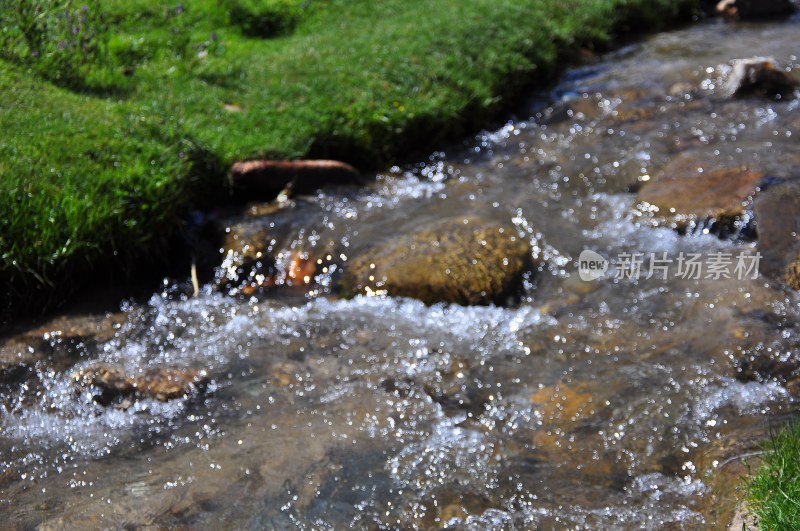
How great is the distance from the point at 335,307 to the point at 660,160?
3294 mm

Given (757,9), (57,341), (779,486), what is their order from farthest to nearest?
(757,9) → (57,341) → (779,486)

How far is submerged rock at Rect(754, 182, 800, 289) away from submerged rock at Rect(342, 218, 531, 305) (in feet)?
5.10

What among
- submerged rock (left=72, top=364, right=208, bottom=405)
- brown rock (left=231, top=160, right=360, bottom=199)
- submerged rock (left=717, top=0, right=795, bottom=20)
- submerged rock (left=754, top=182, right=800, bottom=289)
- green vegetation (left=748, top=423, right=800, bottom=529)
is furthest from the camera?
submerged rock (left=717, top=0, right=795, bottom=20)

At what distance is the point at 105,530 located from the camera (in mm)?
3805

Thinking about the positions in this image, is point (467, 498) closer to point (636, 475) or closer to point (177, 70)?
point (636, 475)

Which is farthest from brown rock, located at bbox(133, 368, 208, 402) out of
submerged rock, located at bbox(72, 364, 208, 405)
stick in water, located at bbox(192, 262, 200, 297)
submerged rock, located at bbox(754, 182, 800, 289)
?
submerged rock, located at bbox(754, 182, 800, 289)

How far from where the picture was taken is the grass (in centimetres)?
603

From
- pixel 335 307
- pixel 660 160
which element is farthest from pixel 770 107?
pixel 335 307

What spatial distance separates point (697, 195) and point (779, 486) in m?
3.69

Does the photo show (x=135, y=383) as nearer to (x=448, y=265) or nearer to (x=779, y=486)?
(x=448, y=265)

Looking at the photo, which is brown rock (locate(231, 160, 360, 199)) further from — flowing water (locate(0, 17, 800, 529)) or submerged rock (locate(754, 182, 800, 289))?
submerged rock (locate(754, 182, 800, 289))

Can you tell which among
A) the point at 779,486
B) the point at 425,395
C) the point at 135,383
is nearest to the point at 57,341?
the point at 135,383

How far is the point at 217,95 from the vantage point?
808 centimetres

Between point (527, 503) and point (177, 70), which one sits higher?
point (177, 70)
